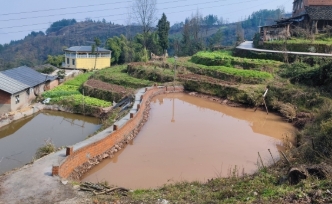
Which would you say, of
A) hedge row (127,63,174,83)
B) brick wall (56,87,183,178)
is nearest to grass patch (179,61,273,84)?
hedge row (127,63,174,83)

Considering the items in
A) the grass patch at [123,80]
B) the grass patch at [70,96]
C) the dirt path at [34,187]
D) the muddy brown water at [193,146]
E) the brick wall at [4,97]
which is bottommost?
the muddy brown water at [193,146]

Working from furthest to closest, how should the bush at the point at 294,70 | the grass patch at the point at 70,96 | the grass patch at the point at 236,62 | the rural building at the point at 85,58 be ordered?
the rural building at the point at 85,58
the grass patch at the point at 236,62
the grass patch at the point at 70,96
the bush at the point at 294,70

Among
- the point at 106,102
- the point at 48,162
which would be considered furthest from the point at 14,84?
the point at 48,162

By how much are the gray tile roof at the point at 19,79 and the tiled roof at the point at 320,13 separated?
22328 millimetres

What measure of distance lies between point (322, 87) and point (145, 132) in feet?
32.0

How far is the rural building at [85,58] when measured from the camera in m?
36.8

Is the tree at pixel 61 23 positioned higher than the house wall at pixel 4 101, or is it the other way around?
the tree at pixel 61 23

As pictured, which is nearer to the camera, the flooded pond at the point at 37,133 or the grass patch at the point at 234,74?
the flooded pond at the point at 37,133

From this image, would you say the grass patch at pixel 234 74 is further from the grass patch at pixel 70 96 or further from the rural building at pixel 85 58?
the rural building at pixel 85 58

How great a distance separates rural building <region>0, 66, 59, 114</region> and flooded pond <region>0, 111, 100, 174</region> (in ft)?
4.99

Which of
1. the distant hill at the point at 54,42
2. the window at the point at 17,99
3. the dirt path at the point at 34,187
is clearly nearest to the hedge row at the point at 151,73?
the window at the point at 17,99

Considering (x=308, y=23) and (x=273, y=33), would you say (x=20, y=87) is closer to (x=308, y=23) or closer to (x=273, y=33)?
(x=273, y=33)

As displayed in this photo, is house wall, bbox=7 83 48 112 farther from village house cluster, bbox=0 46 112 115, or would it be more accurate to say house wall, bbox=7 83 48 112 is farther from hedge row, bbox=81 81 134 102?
hedge row, bbox=81 81 134 102

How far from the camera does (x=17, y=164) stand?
10797mm
